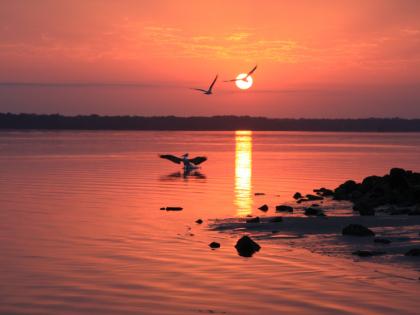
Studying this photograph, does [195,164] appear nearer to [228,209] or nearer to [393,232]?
[228,209]

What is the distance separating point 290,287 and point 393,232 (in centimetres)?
800

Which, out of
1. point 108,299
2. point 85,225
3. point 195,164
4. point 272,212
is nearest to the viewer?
point 108,299

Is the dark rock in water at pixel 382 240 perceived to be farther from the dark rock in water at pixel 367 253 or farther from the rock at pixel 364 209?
the rock at pixel 364 209

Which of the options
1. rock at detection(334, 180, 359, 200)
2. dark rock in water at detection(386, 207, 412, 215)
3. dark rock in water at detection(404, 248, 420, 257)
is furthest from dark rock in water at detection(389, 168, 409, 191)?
dark rock in water at detection(404, 248, 420, 257)

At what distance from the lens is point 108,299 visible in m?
14.2

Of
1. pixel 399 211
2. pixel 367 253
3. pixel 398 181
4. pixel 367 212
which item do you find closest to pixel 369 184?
pixel 398 181

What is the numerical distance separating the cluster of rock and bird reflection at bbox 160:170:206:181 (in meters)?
16.9

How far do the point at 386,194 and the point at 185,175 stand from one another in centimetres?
2400

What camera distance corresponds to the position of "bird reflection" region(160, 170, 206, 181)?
50.7 metres

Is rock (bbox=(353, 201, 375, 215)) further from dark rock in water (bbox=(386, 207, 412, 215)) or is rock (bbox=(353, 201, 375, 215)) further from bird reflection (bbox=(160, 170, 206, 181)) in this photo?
bird reflection (bbox=(160, 170, 206, 181))

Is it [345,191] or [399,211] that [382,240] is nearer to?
[399,211]

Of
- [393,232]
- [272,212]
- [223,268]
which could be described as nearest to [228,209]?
Result: [272,212]

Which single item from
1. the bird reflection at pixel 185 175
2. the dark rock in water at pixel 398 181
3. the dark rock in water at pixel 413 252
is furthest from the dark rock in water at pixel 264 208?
the bird reflection at pixel 185 175

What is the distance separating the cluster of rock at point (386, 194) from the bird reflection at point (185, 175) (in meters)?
16.9
